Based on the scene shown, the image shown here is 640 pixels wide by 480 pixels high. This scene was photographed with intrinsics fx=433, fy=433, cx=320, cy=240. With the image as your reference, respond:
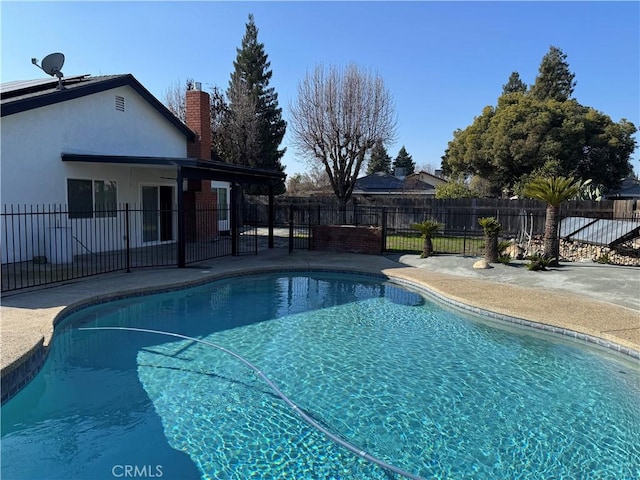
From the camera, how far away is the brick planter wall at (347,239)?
48.5ft

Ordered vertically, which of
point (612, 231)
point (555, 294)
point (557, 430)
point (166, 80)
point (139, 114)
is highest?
point (166, 80)

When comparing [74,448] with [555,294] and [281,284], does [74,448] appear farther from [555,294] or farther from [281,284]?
[555,294]

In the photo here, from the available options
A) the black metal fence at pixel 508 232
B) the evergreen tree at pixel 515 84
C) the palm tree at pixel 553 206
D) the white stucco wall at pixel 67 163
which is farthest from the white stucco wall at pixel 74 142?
the evergreen tree at pixel 515 84

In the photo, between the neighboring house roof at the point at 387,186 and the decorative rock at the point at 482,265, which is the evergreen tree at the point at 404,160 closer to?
the neighboring house roof at the point at 387,186

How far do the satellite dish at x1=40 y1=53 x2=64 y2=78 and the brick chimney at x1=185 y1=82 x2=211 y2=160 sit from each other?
503 centimetres

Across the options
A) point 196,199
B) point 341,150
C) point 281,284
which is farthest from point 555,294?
point 341,150

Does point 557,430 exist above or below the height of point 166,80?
below

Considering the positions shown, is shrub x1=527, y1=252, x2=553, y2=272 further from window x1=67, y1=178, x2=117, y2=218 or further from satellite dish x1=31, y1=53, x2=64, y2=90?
satellite dish x1=31, y1=53, x2=64, y2=90

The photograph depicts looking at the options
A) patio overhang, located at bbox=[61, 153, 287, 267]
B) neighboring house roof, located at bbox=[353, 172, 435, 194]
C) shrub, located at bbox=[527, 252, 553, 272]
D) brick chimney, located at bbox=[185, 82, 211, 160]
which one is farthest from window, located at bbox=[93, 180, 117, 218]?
neighboring house roof, located at bbox=[353, 172, 435, 194]

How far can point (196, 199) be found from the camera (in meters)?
16.4

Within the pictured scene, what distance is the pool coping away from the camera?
4836 mm

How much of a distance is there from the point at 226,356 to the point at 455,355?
3.30 m

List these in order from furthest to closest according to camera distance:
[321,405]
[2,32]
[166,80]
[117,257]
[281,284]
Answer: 1. [166,80]
2. [117,257]
3. [281,284]
4. [2,32]
5. [321,405]
